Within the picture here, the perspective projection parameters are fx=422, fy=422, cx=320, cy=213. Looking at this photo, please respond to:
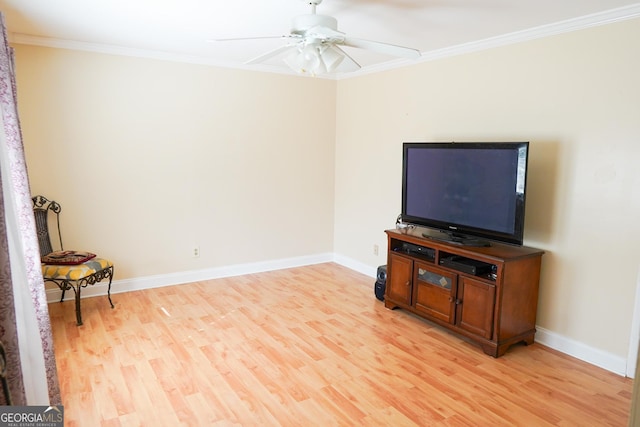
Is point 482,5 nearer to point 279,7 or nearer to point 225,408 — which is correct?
point 279,7

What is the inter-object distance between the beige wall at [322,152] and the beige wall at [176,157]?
0.6 inches

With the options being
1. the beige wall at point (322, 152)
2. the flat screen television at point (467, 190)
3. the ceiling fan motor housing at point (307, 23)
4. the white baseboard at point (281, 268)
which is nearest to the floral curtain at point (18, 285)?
the ceiling fan motor housing at point (307, 23)

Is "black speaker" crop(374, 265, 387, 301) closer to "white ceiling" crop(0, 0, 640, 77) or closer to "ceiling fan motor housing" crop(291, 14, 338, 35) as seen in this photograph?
"white ceiling" crop(0, 0, 640, 77)

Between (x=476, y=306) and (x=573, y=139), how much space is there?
140 centimetres

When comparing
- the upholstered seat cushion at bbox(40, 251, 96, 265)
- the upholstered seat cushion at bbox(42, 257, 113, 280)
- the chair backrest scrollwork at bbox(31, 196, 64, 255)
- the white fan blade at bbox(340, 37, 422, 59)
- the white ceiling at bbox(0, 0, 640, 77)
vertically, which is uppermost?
the white ceiling at bbox(0, 0, 640, 77)

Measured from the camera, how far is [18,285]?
1.68 m

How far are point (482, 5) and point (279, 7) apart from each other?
129 cm

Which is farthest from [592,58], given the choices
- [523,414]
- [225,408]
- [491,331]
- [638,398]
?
[225,408]

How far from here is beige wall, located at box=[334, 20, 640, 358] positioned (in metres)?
2.79

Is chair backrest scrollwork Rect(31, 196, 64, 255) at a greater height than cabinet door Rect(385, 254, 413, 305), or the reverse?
chair backrest scrollwork Rect(31, 196, 64, 255)

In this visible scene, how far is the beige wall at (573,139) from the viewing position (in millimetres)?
2789

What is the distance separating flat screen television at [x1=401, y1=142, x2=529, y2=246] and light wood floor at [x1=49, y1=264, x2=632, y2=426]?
0.88m

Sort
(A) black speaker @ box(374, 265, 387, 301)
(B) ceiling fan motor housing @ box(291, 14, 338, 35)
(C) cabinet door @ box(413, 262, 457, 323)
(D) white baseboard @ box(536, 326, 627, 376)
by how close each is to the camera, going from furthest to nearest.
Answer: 1. (A) black speaker @ box(374, 265, 387, 301)
2. (C) cabinet door @ box(413, 262, 457, 323)
3. (D) white baseboard @ box(536, 326, 627, 376)
4. (B) ceiling fan motor housing @ box(291, 14, 338, 35)

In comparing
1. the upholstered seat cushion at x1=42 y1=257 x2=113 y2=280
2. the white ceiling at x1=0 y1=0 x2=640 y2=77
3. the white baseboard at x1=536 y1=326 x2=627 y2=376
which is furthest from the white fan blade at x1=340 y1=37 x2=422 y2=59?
the upholstered seat cushion at x1=42 y1=257 x2=113 y2=280
